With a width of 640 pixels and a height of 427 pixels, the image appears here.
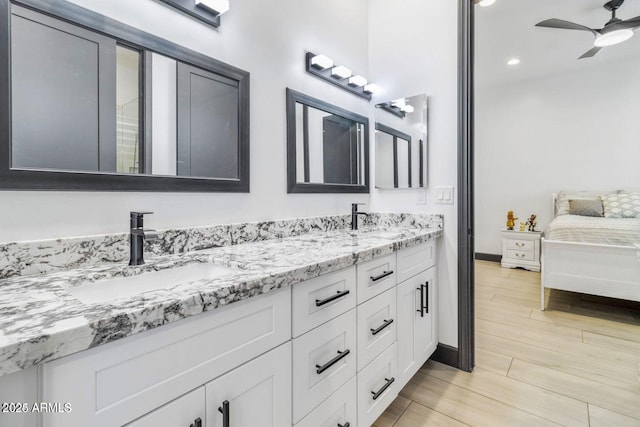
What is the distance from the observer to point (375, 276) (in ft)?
4.34

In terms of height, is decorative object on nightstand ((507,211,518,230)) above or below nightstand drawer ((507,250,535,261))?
above

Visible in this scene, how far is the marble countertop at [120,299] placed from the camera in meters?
0.48

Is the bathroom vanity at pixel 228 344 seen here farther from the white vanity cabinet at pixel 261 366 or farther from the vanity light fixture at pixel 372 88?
the vanity light fixture at pixel 372 88

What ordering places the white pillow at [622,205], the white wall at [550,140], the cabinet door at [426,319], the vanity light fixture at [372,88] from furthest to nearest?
the white wall at [550,140] → the white pillow at [622,205] → the vanity light fixture at [372,88] → the cabinet door at [426,319]

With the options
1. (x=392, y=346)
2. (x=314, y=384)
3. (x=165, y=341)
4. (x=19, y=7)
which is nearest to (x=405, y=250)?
(x=392, y=346)

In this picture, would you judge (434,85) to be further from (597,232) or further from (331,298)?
(597,232)

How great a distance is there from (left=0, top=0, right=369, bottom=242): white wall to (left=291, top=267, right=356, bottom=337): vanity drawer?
632 millimetres

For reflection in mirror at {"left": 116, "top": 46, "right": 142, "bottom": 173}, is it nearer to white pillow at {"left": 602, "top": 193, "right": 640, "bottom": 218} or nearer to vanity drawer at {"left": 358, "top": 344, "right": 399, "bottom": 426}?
vanity drawer at {"left": 358, "top": 344, "right": 399, "bottom": 426}

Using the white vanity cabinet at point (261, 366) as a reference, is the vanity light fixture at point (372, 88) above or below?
above

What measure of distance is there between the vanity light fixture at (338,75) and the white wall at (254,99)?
43 mm

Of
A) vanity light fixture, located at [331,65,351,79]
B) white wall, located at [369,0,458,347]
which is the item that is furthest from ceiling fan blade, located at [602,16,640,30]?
vanity light fixture, located at [331,65,351,79]

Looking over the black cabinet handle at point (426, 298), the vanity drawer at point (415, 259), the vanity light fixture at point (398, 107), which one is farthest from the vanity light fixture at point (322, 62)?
the black cabinet handle at point (426, 298)

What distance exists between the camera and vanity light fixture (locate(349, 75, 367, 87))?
7.10 ft

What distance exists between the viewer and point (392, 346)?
1440 millimetres
